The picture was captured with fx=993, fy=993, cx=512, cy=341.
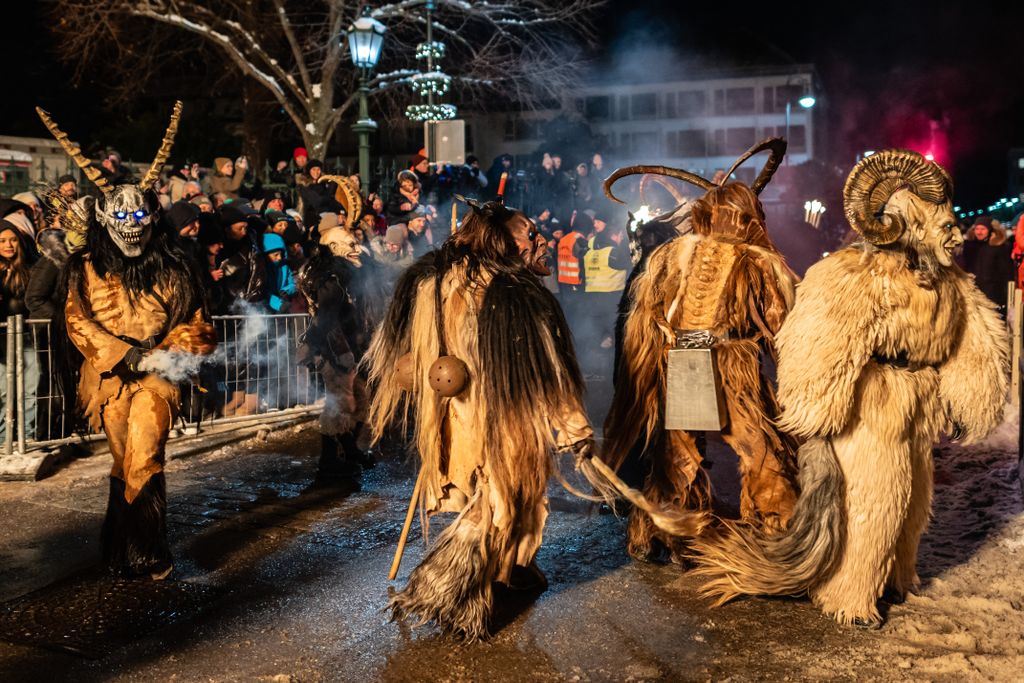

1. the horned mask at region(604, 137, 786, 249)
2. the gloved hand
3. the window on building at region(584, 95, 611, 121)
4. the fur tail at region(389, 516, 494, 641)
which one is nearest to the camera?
the fur tail at region(389, 516, 494, 641)

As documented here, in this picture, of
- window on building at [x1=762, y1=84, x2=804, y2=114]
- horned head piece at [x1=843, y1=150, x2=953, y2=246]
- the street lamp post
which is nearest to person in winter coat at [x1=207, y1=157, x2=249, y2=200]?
the street lamp post

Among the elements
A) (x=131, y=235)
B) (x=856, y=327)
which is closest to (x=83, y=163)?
(x=131, y=235)

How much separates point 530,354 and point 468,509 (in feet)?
2.66

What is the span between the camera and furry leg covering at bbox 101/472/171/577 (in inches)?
214

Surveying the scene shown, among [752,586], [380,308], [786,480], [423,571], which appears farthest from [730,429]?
[380,308]

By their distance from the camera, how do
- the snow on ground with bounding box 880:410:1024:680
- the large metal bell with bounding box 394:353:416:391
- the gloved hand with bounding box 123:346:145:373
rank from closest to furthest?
the snow on ground with bounding box 880:410:1024:680 < the large metal bell with bounding box 394:353:416:391 < the gloved hand with bounding box 123:346:145:373

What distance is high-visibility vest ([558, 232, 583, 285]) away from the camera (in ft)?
46.6

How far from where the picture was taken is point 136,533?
5434 millimetres

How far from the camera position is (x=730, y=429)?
18.1 feet

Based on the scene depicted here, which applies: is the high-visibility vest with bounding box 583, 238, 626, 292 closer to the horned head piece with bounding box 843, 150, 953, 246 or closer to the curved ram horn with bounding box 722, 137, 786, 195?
the curved ram horn with bounding box 722, 137, 786, 195

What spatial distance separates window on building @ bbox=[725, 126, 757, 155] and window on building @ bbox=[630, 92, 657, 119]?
4336 millimetres

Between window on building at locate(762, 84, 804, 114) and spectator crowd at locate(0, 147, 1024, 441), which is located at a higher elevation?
window on building at locate(762, 84, 804, 114)

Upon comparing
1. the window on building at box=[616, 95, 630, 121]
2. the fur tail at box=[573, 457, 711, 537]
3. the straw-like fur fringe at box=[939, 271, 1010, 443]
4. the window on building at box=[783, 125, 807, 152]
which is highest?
the window on building at box=[616, 95, 630, 121]

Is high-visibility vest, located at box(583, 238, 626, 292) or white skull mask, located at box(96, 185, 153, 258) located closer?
white skull mask, located at box(96, 185, 153, 258)
